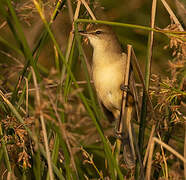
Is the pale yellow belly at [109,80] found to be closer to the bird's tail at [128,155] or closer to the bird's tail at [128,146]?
the bird's tail at [128,146]

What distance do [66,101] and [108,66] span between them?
1.88 feet

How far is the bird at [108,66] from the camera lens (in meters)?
1.84

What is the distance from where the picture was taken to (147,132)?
222 cm

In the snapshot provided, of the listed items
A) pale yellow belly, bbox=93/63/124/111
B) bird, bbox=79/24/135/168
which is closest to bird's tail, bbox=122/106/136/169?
bird, bbox=79/24/135/168

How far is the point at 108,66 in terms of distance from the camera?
1.85 metres

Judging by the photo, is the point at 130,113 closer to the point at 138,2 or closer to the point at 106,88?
the point at 106,88

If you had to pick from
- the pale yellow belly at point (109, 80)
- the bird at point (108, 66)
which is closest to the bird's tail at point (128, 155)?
the bird at point (108, 66)

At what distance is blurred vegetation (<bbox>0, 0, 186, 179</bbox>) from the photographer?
120cm

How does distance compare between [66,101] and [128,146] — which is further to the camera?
[128,146]

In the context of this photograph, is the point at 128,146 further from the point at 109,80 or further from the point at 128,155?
the point at 109,80

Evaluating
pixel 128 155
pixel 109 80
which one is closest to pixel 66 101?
pixel 109 80

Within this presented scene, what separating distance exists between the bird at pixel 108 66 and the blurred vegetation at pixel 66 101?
0.08 m

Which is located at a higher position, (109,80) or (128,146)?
(109,80)

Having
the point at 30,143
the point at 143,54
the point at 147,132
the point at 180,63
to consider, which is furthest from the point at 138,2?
the point at 30,143
